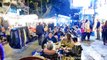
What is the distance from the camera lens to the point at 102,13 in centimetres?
427

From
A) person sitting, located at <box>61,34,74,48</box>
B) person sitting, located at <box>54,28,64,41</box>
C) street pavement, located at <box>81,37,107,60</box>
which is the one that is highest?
person sitting, located at <box>54,28,64,41</box>

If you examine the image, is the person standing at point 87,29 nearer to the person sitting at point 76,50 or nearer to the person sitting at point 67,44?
the person sitting at point 76,50

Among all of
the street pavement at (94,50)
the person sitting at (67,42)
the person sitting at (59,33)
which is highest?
the person sitting at (59,33)

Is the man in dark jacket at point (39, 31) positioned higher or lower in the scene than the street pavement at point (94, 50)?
higher

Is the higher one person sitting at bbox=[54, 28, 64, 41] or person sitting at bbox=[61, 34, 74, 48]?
person sitting at bbox=[54, 28, 64, 41]

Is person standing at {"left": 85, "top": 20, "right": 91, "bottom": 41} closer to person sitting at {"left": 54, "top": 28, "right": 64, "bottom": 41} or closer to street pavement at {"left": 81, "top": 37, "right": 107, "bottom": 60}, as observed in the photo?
street pavement at {"left": 81, "top": 37, "right": 107, "bottom": 60}

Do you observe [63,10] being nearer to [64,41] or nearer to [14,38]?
[64,41]

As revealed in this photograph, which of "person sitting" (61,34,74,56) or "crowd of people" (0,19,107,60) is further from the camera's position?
"person sitting" (61,34,74,56)

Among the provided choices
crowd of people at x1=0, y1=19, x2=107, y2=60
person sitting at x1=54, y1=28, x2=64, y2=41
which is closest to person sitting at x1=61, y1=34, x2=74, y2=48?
crowd of people at x1=0, y1=19, x2=107, y2=60

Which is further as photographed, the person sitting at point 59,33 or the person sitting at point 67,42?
the person sitting at point 67,42

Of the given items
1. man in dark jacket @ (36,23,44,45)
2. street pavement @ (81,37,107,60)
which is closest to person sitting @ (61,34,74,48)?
street pavement @ (81,37,107,60)

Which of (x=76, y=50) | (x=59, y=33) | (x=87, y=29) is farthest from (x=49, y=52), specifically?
(x=87, y=29)

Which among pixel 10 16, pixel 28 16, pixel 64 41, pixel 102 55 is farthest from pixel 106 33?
pixel 10 16

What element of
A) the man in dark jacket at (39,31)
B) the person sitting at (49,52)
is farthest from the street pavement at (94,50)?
the man in dark jacket at (39,31)
